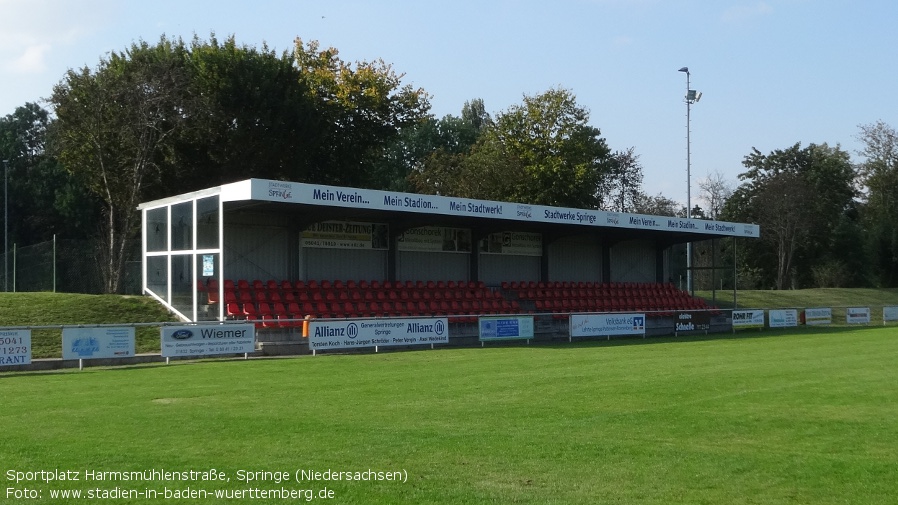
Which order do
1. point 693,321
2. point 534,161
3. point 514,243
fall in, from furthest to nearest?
point 534,161
point 514,243
point 693,321

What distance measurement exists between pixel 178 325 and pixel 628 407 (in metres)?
13.6

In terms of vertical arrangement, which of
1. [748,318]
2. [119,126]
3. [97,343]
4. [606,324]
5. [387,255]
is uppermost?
[119,126]

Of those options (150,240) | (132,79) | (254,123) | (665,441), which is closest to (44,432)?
(665,441)

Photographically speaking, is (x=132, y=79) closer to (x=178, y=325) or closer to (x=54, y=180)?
(x=178, y=325)

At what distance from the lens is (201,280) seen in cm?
2839

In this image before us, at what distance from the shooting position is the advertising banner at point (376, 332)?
2486 centimetres

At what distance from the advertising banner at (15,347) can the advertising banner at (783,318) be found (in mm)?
30793

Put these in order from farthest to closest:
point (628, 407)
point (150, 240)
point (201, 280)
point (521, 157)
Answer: point (521, 157) → point (150, 240) → point (201, 280) → point (628, 407)

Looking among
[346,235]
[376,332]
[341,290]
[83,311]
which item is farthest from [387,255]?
[83,311]

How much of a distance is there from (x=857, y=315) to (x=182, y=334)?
112 feet

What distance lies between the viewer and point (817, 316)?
42.4m

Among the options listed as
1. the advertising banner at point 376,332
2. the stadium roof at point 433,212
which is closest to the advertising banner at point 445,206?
the stadium roof at point 433,212

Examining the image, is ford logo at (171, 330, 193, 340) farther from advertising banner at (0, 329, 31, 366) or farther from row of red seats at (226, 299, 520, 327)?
advertising banner at (0, 329, 31, 366)

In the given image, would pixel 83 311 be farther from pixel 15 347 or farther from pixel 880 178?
pixel 880 178
